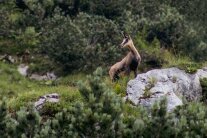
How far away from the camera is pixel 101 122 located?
14211 mm

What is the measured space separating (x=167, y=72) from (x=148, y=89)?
1.49 meters

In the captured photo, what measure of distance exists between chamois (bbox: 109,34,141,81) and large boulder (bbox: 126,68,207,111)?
469 mm

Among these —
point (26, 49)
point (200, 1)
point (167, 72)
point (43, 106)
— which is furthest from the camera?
point (200, 1)

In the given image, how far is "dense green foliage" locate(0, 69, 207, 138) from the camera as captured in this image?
14.2 m

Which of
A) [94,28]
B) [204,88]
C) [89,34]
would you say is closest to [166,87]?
[204,88]

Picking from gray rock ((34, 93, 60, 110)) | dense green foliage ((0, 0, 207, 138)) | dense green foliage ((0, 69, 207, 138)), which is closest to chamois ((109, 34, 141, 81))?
dense green foliage ((0, 0, 207, 138))

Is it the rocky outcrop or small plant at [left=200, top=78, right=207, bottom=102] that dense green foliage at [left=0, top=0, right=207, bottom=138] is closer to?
the rocky outcrop

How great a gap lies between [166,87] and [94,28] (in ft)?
48.0

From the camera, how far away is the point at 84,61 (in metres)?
31.8

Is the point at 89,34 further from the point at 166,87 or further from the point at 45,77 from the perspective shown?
the point at 166,87

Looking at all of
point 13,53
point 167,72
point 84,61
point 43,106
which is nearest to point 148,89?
point 167,72

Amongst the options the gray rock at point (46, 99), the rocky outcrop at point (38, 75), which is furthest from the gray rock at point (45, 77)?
the gray rock at point (46, 99)

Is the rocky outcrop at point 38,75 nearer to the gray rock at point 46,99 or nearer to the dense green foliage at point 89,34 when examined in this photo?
the dense green foliage at point 89,34

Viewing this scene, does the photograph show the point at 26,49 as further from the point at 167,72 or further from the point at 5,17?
the point at 167,72
